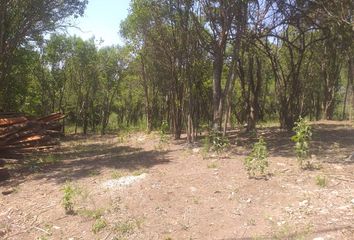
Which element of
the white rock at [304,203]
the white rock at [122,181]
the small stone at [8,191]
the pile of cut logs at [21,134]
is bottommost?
the small stone at [8,191]

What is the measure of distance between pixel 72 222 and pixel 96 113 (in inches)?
1422

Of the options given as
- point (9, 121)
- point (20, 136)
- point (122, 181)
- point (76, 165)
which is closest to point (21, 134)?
point (20, 136)

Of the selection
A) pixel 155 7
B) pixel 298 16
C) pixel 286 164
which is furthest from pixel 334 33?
pixel 286 164

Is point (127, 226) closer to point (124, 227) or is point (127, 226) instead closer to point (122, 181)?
point (124, 227)

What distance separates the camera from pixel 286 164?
8305 millimetres

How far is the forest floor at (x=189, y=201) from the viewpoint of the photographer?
5.68 m

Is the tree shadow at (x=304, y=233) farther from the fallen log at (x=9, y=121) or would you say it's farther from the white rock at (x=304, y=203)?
the fallen log at (x=9, y=121)

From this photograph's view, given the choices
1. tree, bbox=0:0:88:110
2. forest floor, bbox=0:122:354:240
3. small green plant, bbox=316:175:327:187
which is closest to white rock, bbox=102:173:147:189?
forest floor, bbox=0:122:354:240

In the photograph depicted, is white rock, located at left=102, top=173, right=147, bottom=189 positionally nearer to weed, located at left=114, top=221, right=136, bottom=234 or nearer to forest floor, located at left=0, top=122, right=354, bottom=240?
forest floor, located at left=0, top=122, right=354, bottom=240

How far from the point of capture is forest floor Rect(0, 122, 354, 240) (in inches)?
223

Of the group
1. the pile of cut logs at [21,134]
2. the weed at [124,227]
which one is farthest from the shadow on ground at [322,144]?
the pile of cut logs at [21,134]

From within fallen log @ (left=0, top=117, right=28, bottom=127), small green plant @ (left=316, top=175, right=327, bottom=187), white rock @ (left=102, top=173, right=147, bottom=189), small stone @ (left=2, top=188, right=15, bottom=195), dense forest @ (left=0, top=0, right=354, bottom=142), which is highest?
dense forest @ (left=0, top=0, right=354, bottom=142)

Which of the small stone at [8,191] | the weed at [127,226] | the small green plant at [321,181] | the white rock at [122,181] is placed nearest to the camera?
the weed at [127,226]

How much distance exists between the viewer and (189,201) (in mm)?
6707
